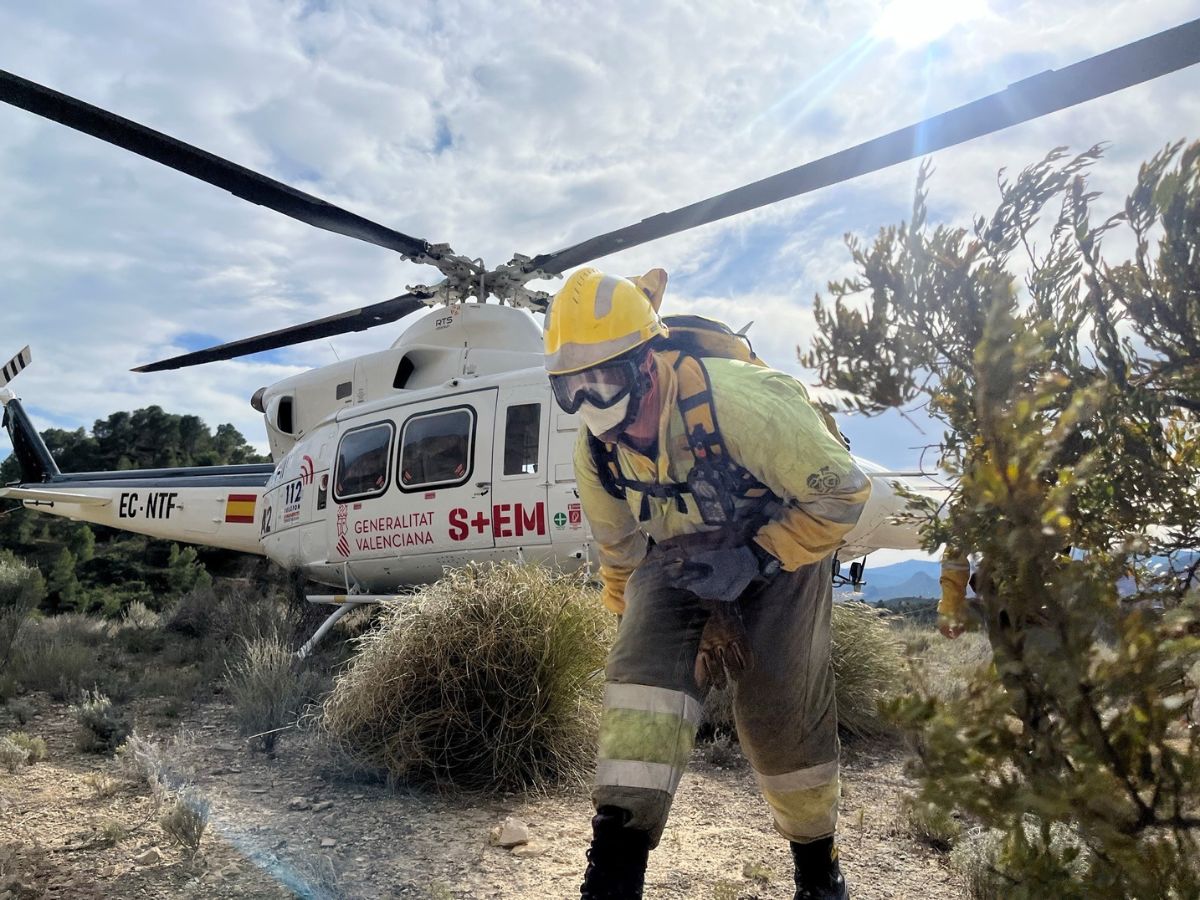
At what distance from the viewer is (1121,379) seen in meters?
1.77

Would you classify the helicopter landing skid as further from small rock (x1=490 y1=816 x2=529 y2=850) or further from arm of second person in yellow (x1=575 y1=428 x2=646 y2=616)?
arm of second person in yellow (x1=575 y1=428 x2=646 y2=616)

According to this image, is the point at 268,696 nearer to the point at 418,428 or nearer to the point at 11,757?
the point at 11,757

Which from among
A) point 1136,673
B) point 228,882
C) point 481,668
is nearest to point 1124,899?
point 1136,673

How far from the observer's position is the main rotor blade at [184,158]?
5.21 metres

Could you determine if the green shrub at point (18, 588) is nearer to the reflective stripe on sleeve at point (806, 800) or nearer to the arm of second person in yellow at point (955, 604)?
the reflective stripe on sleeve at point (806, 800)

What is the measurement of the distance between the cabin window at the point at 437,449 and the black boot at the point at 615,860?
549 cm

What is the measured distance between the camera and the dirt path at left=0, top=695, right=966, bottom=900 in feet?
9.53

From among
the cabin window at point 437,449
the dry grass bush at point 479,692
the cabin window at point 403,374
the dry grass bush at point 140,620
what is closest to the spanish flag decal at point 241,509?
the dry grass bush at point 140,620

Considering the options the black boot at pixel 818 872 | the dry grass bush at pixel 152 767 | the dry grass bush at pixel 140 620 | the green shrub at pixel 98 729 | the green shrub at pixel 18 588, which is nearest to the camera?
the black boot at pixel 818 872

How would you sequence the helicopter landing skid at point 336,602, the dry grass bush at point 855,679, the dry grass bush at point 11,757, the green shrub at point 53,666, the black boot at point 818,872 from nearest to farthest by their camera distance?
the black boot at point 818,872, the dry grass bush at point 11,757, the dry grass bush at point 855,679, the green shrub at point 53,666, the helicopter landing skid at point 336,602

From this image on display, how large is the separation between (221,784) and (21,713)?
241cm

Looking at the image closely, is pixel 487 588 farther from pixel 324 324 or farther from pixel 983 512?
pixel 324 324

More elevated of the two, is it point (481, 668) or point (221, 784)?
point (481, 668)

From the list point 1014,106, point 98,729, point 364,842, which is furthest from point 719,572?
point 98,729
